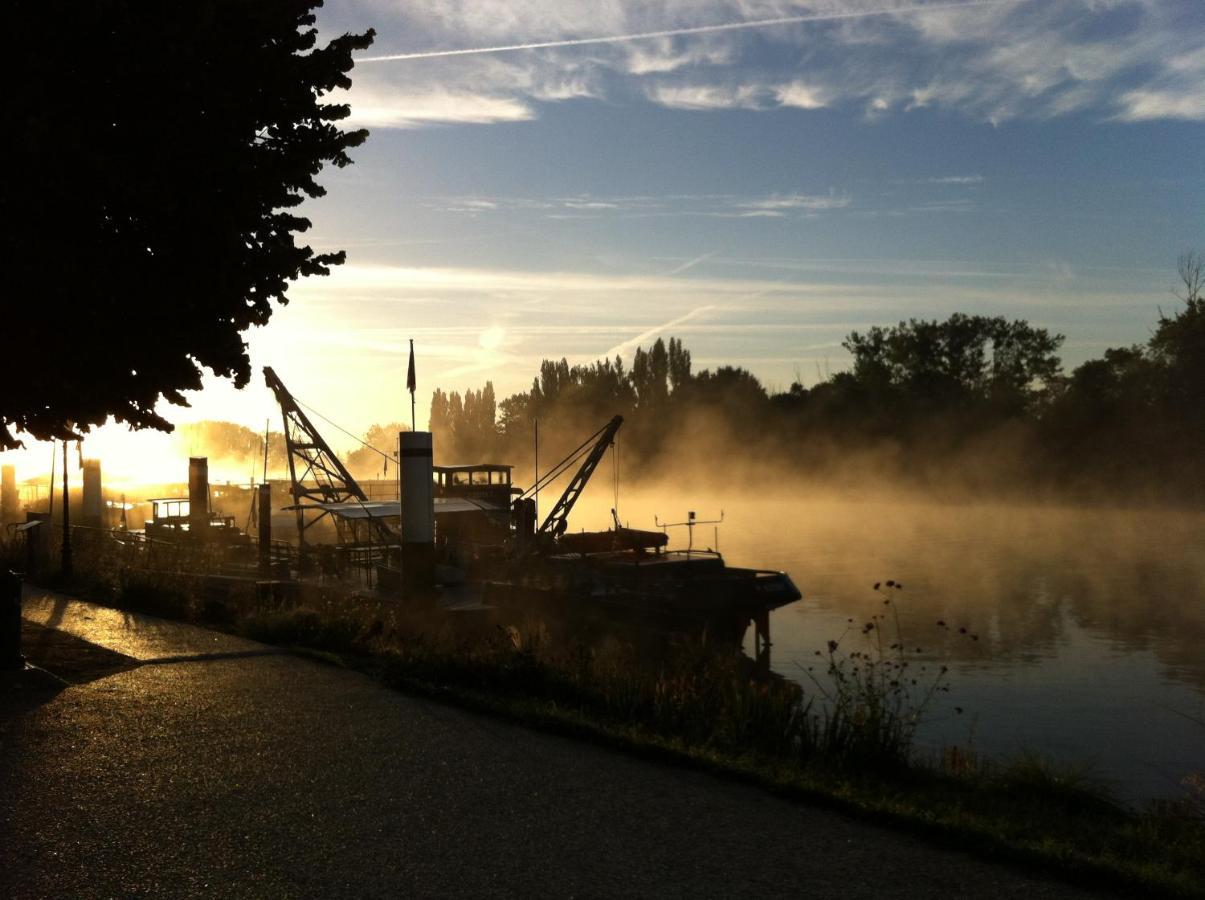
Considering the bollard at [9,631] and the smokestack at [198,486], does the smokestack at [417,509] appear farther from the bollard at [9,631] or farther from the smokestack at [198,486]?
the smokestack at [198,486]

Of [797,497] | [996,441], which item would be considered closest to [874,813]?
[996,441]

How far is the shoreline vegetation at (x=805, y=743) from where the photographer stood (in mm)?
8008

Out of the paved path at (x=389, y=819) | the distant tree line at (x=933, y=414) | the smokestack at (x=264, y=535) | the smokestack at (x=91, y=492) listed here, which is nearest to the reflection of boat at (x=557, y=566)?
the smokestack at (x=264, y=535)

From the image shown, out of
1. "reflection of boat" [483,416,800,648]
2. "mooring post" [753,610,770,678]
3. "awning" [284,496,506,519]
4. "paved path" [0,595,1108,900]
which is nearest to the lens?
"paved path" [0,595,1108,900]

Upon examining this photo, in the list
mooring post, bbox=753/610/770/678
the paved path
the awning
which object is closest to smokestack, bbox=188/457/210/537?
the awning

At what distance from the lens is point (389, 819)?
8016 mm

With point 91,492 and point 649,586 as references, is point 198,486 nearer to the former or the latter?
point 91,492

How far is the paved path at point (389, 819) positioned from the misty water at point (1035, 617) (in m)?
7.05

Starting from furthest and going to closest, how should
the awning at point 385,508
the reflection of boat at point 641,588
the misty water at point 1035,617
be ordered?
the awning at point 385,508 → the reflection of boat at point 641,588 → the misty water at point 1035,617

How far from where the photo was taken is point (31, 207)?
11.3m

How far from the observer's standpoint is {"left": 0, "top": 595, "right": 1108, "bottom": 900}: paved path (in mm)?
6844

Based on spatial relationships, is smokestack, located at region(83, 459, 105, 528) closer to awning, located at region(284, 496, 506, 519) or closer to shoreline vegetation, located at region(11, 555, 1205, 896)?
awning, located at region(284, 496, 506, 519)

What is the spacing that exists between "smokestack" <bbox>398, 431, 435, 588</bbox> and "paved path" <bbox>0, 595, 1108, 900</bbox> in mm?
9274

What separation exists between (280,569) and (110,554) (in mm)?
4670
